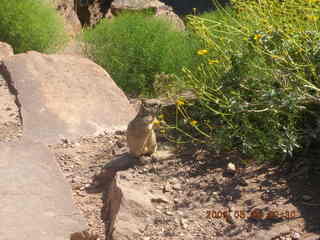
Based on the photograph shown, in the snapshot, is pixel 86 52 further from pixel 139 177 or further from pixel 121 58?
pixel 139 177

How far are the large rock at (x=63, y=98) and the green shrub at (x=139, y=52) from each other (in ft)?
1.95

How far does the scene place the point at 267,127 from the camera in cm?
336

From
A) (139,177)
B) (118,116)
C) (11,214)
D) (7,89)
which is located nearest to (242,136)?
(139,177)

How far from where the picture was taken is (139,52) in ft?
21.5

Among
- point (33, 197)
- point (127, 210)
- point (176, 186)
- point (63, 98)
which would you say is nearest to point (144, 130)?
point (176, 186)

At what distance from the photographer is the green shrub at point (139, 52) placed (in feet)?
21.0

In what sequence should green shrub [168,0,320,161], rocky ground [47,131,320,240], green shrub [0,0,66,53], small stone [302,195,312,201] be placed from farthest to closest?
green shrub [0,0,66,53] < green shrub [168,0,320,161] < small stone [302,195,312,201] < rocky ground [47,131,320,240]

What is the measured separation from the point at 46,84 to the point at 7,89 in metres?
0.46

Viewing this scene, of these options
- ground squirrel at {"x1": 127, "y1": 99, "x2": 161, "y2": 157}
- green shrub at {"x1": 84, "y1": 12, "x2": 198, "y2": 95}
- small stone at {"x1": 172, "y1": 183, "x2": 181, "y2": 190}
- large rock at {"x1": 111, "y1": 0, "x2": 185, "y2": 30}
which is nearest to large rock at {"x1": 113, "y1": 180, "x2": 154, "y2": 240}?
small stone at {"x1": 172, "y1": 183, "x2": 181, "y2": 190}

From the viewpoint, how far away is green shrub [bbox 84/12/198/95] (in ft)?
21.0

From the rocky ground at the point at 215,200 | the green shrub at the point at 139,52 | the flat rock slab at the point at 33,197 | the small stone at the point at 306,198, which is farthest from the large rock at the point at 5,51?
the small stone at the point at 306,198
